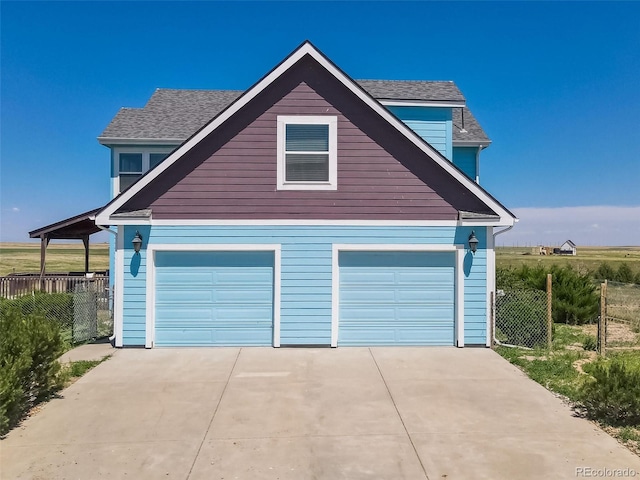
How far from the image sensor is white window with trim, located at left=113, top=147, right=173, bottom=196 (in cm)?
1512

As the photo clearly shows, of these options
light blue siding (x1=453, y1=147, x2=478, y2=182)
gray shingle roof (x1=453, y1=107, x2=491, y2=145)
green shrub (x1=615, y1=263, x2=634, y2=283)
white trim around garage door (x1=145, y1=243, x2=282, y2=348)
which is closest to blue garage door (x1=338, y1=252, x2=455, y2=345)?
white trim around garage door (x1=145, y1=243, x2=282, y2=348)

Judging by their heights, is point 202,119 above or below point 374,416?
above

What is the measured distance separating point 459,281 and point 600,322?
10.3ft

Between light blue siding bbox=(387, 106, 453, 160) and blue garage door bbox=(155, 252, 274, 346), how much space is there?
5870 mm

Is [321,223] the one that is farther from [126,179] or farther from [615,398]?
[126,179]

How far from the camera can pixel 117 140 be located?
14789 mm

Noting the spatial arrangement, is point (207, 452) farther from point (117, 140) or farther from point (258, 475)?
point (117, 140)

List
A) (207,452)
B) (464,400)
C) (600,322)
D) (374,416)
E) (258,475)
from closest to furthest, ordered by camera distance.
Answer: (258,475) → (207,452) → (374,416) → (464,400) → (600,322)

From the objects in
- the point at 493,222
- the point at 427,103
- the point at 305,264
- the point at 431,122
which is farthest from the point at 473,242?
the point at 427,103

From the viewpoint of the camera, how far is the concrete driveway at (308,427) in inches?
189

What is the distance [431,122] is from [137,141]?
31.0 feet

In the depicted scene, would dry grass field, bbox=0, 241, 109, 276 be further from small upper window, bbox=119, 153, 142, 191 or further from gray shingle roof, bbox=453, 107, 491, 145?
gray shingle roof, bbox=453, 107, 491, 145

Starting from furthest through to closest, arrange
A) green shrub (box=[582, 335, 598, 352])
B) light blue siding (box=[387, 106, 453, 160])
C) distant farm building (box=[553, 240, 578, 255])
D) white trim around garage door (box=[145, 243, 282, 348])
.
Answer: distant farm building (box=[553, 240, 578, 255]), light blue siding (box=[387, 106, 453, 160]), green shrub (box=[582, 335, 598, 352]), white trim around garage door (box=[145, 243, 282, 348])

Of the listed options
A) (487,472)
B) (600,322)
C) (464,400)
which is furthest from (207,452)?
(600,322)
